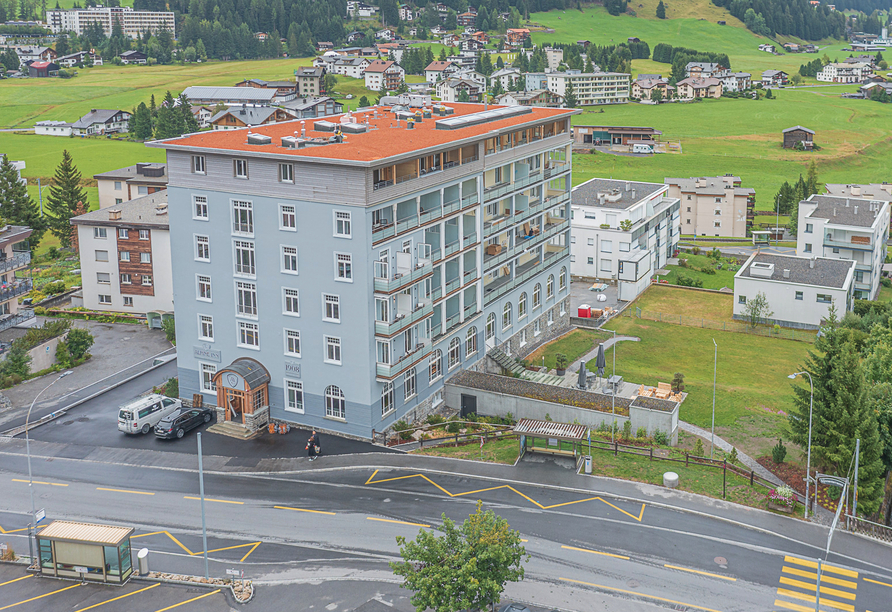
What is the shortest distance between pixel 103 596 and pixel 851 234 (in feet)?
299

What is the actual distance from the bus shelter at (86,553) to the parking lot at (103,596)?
17.7 inches

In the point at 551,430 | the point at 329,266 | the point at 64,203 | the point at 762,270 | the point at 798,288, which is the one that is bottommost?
the point at 551,430

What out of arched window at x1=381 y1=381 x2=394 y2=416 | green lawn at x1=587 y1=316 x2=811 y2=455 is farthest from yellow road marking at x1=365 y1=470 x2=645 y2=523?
green lawn at x1=587 y1=316 x2=811 y2=455

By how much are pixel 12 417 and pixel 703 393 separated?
51554 millimetres

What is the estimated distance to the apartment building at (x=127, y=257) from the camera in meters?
81.7

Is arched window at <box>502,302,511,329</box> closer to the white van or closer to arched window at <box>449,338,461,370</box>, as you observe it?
arched window at <box>449,338,461,370</box>

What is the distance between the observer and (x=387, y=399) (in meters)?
56.6

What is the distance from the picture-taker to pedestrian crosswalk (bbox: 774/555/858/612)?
3891 cm

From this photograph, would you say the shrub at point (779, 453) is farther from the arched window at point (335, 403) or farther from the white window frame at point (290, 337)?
the white window frame at point (290, 337)

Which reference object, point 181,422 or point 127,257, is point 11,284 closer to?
point 127,257

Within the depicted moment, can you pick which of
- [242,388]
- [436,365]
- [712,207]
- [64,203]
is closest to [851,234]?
[712,207]

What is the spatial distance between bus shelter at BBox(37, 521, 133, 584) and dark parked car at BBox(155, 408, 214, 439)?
48.4 ft

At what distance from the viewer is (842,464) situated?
162 ft

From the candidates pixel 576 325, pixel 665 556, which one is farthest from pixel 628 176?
A: pixel 665 556
